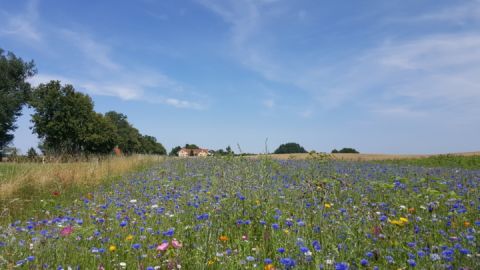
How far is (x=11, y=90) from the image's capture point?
46.8m

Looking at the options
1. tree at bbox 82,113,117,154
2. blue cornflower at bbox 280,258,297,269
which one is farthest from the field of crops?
tree at bbox 82,113,117,154

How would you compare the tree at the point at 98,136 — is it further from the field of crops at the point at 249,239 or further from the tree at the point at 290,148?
the field of crops at the point at 249,239

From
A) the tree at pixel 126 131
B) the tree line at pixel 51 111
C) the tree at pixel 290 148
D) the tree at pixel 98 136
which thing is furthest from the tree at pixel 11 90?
the tree at pixel 290 148

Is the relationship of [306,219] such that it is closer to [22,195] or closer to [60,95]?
[22,195]

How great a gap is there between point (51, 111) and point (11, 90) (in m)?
10.3

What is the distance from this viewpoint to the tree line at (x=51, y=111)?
1599 inches

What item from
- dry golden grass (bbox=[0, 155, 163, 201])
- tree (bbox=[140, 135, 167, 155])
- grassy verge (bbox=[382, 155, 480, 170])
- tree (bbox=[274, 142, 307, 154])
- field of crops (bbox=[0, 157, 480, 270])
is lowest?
field of crops (bbox=[0, 157, 480, 270])

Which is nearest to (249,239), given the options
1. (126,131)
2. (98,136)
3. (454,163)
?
(454,163)

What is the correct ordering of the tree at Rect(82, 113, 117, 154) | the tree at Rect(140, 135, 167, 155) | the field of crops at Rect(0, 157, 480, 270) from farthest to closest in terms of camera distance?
the tree at Rect(140, 135, 167, 155) < the tree at Rect(82, 113, 117, 154) < the field of crops at Rect(0, 157, 480, 270)

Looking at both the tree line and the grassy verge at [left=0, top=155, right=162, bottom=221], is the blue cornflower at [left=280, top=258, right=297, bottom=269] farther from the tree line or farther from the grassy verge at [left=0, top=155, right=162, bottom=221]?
the tree line

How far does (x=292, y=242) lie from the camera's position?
3178mm

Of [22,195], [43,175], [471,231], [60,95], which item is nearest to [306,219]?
[471,231]

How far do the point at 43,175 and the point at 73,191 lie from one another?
1.18m

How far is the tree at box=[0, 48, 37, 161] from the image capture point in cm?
4419
